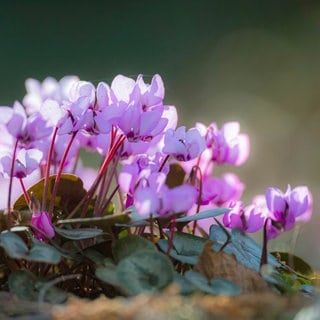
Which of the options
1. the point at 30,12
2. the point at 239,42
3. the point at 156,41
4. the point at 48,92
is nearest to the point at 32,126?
the point at 48,92

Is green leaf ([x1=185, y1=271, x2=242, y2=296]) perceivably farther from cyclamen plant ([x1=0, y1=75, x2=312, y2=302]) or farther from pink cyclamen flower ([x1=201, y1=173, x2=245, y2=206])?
pink cyclamen flower ([x1=201, y1=173, x2=245, y2=206])

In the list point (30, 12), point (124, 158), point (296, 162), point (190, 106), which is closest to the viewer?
point (124, 158)

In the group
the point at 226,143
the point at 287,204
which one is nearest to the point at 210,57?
the point at 226,143

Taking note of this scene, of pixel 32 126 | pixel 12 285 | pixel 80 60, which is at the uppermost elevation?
pixel 32 126

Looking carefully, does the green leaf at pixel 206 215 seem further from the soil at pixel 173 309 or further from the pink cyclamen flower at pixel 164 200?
Result: the soil at pixel 173 309

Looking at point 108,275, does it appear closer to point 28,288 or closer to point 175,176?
point 28,288

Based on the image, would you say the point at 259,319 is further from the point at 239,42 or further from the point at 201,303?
the point at 239,42

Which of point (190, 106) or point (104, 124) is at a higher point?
point (104, 124)

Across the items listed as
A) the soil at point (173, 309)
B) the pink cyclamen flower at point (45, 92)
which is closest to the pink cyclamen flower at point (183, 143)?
the soil at point (173, 309)
